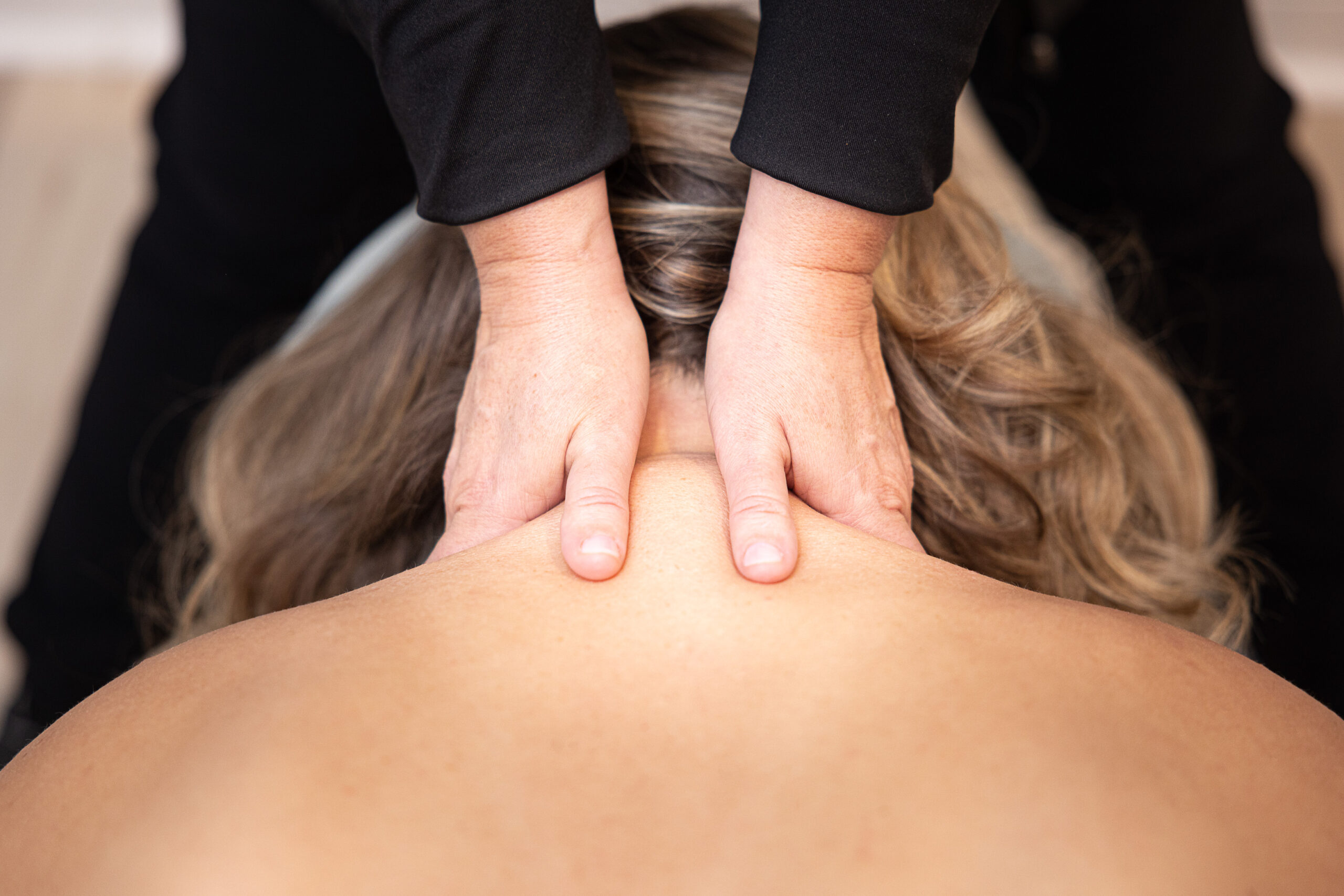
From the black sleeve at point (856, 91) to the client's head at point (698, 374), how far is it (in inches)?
6.2

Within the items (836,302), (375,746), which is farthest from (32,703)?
(836,302)

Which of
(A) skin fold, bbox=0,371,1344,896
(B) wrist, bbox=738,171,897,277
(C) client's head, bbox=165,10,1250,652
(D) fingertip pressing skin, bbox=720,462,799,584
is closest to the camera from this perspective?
(A) skin fold, bbox=0,371,1344,896

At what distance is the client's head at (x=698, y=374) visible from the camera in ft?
2.91

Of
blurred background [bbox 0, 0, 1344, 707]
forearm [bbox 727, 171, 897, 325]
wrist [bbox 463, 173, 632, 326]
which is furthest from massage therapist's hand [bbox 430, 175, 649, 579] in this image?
blurred background [bbox 0, 0, 1344, 707]

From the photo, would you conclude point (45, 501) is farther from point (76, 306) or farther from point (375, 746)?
point (375, 746)

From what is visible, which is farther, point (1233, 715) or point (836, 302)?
point (836, 302)

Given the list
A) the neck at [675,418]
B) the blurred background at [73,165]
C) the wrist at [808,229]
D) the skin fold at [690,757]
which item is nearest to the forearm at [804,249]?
the wrist at [808,229]

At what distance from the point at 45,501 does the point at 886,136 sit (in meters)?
1.74

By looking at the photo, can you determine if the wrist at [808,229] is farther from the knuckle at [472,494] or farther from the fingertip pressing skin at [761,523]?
the knuckle at [472,494]

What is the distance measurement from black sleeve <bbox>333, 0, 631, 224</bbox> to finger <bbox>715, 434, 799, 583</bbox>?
252 millimetres

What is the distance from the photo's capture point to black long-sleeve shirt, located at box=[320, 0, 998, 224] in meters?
0.72

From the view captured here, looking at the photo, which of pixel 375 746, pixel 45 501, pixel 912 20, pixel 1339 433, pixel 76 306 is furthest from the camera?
pixel 76 306

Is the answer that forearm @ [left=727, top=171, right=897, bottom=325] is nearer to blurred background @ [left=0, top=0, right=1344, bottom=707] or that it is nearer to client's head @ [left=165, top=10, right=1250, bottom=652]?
client's head @ [left=165, top=10, right=1250, bottom=652]

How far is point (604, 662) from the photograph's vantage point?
0.59 m
